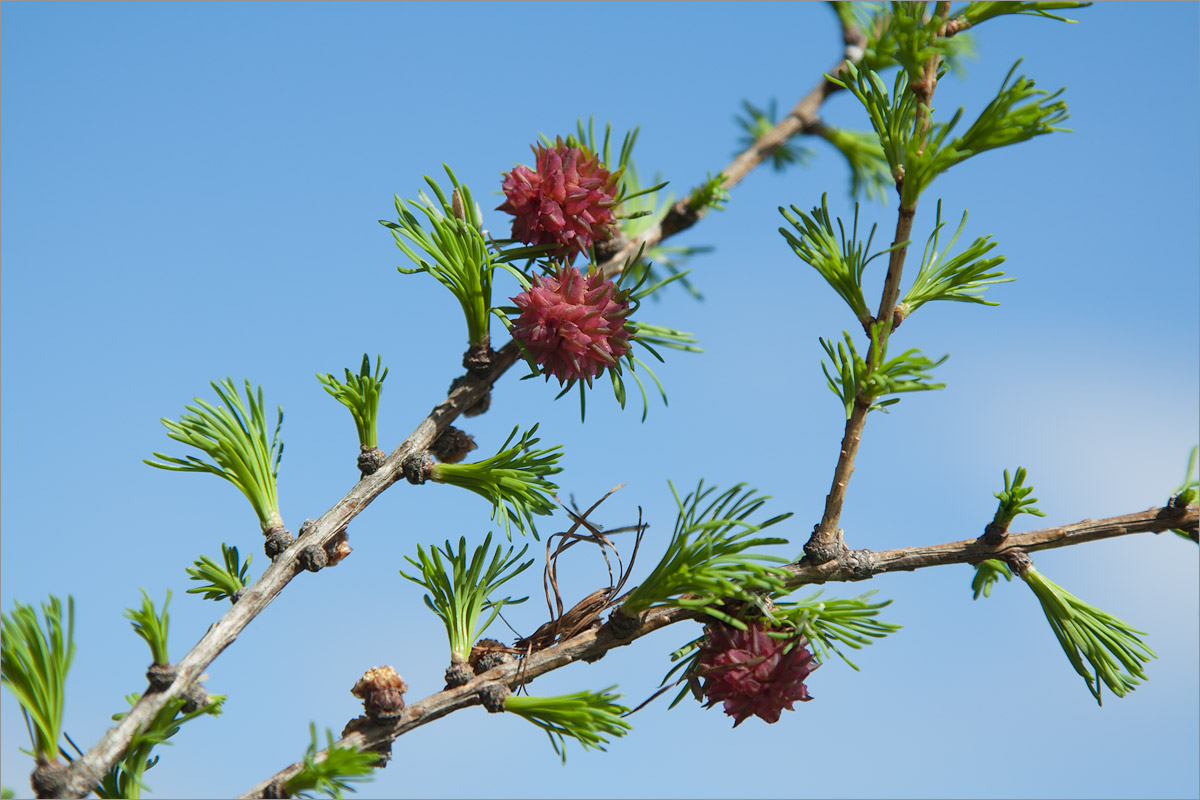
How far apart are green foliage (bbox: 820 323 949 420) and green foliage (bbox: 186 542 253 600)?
64cm

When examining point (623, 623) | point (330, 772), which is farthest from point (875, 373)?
point (330, 772)

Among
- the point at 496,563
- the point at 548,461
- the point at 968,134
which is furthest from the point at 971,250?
the point at 496,563

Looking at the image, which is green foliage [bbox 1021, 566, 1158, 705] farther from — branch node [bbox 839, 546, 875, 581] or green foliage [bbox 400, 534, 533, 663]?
green foliage [bbox 400, 534, 533, 663]

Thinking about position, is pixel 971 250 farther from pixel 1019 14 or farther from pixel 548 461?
pixel 548 461

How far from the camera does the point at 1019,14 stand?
0.92 m

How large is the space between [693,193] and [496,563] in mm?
619

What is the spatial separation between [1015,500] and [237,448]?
0.83 meters

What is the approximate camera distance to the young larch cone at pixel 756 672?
886 mm

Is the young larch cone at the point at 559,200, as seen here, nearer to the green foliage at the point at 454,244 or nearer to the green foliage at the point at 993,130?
the green foliage at the point at 454,244

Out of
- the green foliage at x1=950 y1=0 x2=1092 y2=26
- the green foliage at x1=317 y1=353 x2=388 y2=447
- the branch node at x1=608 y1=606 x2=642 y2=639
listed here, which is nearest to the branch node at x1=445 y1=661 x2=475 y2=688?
the branch node at x1=608 y1=606 x2=642 y2=639

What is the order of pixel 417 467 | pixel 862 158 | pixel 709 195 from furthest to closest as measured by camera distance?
pixel 862 158, pixel 709 195, pixel 417 467

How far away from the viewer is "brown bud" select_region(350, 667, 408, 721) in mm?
913

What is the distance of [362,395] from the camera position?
1.05 m

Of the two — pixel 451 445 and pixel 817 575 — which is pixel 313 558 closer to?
pixel 451 445
